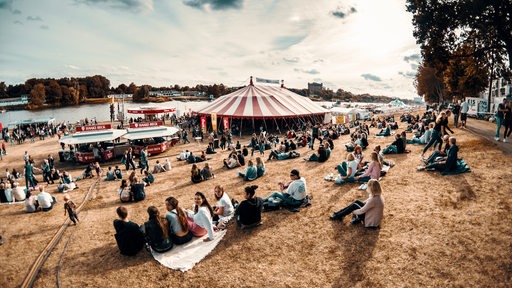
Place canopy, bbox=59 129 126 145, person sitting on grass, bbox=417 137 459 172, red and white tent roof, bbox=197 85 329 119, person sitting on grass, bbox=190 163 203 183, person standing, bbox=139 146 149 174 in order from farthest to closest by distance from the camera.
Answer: red and white tent roof, bbox=197 85 329 119 → canopy, bbox=59 129 126 145 → person standing, bbox=139 146 149 174 → person sitting on grass, bbox=190 163 203 183 → person sitting on grass, bbox=417 137 459 172

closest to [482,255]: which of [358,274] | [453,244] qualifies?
[453,244]

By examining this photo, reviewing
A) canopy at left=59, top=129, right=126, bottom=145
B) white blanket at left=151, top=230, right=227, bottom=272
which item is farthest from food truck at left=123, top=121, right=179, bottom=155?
white blanket at left=151, top=230, right=227, bottom=272

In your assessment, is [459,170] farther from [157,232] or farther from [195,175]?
[195,175]

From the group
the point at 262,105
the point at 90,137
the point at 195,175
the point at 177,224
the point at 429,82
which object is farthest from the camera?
the point at 429,82

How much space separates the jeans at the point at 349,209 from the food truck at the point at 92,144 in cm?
1480

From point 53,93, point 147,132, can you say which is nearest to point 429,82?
point 147,132

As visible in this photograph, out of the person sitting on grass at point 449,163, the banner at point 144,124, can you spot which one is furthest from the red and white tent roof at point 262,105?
the person sitting on grass at point 449,163

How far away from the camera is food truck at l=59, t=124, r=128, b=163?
50.4 feet

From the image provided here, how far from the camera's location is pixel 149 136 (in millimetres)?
16500

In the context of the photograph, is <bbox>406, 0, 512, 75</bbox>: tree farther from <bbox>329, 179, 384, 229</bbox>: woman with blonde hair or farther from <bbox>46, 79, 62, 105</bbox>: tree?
<bbox>46, 79, 62, 105</bbox>: tree

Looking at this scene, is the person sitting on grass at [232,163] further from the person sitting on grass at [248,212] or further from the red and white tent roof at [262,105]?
the red and white tent roof at [262,105]

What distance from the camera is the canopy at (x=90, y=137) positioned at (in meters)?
15.2

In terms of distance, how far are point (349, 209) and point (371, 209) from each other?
1.69 feet

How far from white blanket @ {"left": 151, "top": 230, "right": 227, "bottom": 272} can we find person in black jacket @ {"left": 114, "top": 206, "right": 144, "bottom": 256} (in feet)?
1.20
